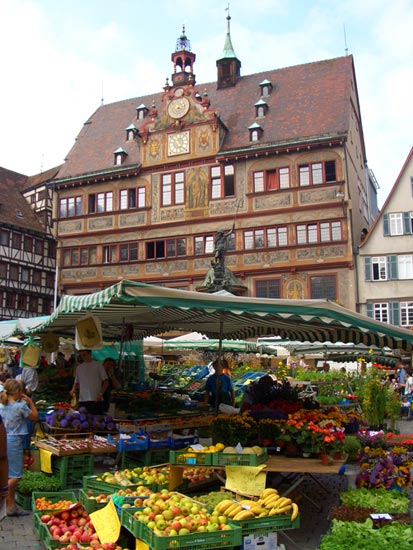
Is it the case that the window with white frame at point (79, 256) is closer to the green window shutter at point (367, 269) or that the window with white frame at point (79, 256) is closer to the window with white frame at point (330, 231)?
the window with white frame at point (330, 231)

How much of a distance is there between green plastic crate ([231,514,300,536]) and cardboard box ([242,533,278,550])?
29 millimetres

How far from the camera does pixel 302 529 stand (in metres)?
6.07

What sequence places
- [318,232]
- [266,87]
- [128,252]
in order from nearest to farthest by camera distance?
[318,232]
[128,252]
[266,87]

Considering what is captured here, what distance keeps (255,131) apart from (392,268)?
405 inches

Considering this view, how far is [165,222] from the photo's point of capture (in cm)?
3344

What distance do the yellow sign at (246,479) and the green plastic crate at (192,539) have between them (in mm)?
973

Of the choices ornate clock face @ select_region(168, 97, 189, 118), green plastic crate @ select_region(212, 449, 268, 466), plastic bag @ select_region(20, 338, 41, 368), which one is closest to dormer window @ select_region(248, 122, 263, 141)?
ornate clock face @ select_region(168, 97, 189, 118)

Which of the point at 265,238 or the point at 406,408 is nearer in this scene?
the point at 406,408

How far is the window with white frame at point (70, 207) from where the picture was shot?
36469mm

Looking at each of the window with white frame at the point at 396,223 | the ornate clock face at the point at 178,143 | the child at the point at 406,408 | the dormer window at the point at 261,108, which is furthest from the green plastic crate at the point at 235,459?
the dormer window at the point at 261,108

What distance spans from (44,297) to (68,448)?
3468 centimetres

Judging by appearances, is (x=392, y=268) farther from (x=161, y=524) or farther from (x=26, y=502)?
(x=161, y=524)

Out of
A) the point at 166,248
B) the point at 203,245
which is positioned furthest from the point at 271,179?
the point at 166,248

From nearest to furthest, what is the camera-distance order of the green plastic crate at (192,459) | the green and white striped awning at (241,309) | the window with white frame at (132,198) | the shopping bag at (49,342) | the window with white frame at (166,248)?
the green plastic crate at (192,459) < the green and white striped awning at (241,309) < the shopping bag at (49,342) < the window with white frame at (166,248) < the window with white frame at (132,198)
